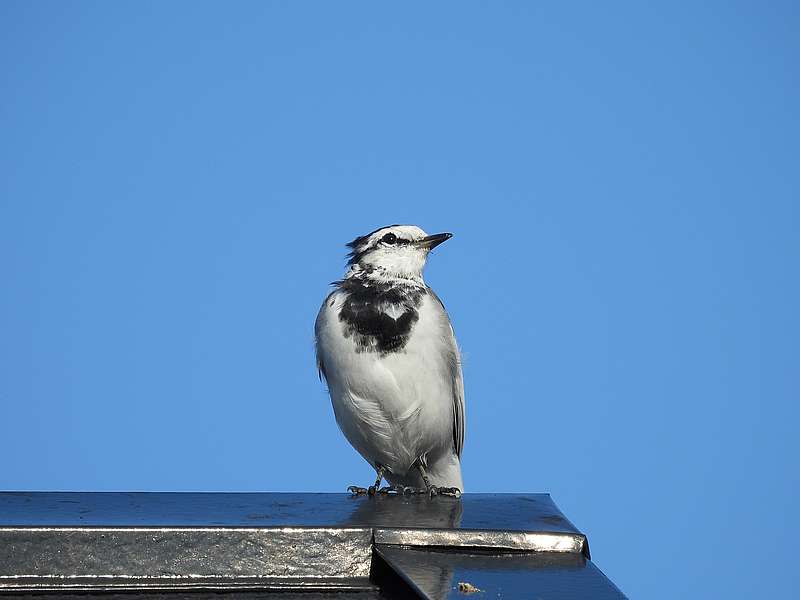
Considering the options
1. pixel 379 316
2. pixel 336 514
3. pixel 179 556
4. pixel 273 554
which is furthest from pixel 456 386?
pixel 179 556

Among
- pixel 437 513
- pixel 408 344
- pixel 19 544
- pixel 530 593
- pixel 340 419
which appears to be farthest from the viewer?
pixel 340 419

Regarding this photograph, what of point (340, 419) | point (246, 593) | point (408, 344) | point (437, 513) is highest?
point (408, 344)

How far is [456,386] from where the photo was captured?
264 inches

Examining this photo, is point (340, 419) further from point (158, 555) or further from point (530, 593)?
point (530, 593)

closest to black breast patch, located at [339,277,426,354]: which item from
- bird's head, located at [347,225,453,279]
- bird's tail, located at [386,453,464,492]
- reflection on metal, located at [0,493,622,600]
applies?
bird's head, located at [347,225,453,279]

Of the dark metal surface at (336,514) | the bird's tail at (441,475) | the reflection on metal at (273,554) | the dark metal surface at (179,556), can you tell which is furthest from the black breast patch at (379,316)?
the dark metal surface at (179,556)

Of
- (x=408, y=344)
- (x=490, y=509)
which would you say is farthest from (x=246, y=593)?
(x=408, y=344)

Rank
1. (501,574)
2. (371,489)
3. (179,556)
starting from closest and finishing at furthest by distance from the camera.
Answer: (501,574) < (179,556) < (371,489)

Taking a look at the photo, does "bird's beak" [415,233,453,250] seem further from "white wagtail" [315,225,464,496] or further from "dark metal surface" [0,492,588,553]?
"dark metal surface" [0,492,588,553]

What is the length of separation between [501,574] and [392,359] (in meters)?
3.16

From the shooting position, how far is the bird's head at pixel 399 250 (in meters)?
6.66

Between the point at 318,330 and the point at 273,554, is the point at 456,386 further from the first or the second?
the point at 273,554

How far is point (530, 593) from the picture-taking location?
110 inches

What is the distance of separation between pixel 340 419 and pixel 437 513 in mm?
2849
